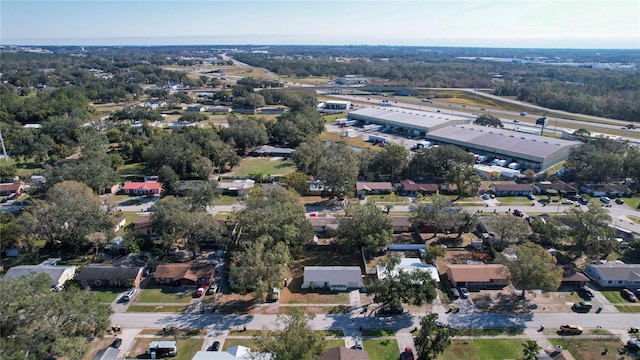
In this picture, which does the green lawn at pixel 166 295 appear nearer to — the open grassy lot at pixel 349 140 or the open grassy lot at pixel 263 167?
the open grassy lot at pixel 263 167

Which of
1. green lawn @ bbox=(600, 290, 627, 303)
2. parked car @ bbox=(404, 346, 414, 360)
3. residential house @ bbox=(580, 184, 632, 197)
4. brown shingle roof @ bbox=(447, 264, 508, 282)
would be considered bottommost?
Result: green lawn @ bbox=(600, 290, 627, 303)

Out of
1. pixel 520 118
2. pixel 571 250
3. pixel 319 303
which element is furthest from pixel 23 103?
pixel 520 118

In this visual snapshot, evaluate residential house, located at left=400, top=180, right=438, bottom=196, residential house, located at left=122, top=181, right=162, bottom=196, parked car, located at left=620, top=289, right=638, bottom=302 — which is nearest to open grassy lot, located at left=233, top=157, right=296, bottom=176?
residential house, located at left=122, top=181, right=162, bottom=196

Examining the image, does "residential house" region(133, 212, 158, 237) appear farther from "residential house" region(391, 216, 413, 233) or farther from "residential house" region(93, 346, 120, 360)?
"residential house" region(391, 216, 413, 233)

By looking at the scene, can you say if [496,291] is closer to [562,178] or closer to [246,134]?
[562,178]

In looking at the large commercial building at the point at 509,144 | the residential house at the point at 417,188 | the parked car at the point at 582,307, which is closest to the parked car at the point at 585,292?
the parked car at the point at 582,307
